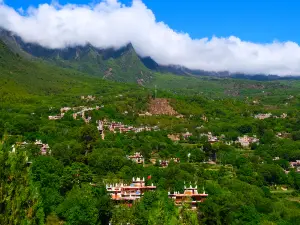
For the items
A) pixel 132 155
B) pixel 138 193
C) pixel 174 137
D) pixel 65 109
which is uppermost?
pixel 65 109

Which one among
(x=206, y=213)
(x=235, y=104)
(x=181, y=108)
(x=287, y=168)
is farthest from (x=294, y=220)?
(x=235, y=104)

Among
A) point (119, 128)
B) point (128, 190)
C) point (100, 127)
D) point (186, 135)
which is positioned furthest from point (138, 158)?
point (186, 135)

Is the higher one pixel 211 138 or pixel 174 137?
pixel 174 137

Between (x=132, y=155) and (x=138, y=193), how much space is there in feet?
76.5

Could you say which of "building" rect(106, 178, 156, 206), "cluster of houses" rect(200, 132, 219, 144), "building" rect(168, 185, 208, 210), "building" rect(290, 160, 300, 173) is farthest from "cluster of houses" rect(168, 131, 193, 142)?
"building" rect(168, 185, 208, 210)

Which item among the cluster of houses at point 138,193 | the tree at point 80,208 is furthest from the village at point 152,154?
the tree at point 80,208

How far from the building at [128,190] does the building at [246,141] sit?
162 feet

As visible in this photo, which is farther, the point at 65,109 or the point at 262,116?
the point at 262,116

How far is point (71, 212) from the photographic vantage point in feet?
105

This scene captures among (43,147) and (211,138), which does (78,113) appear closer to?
(211,138)

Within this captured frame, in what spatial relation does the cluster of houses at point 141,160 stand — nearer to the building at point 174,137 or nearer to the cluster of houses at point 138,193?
the cluster of houses at point 138,193

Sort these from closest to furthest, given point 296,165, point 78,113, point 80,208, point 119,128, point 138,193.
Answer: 1. point 80,208
2. point 138,193
3. point 296,165
4. point 119,128
5. point 78,113

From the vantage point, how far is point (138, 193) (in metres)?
42.2

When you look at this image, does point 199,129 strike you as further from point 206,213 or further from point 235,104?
point 206,213
